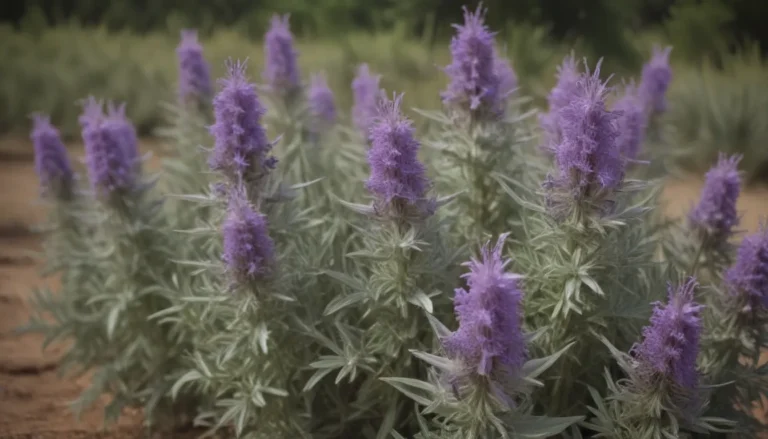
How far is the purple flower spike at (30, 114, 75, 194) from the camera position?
2.47 meters

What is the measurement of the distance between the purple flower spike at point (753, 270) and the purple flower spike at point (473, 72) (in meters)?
0.71

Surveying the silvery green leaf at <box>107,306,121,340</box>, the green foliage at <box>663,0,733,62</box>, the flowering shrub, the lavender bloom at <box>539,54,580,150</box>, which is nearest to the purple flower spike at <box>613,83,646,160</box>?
the flowering shrub

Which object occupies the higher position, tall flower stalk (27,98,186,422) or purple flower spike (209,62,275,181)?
purple flower spike (209,62,275,181)

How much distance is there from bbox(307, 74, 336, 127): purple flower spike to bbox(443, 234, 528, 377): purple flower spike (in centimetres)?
157

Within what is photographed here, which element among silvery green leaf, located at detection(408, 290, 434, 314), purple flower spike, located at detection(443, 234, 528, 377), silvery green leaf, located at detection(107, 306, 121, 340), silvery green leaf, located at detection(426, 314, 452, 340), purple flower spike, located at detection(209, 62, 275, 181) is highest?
purple flower spike, located at detection(209, 62, 275, 181)

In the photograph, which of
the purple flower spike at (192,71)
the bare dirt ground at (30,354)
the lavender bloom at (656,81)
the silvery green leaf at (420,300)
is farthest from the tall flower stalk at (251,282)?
the lavender bloom at (656,81)

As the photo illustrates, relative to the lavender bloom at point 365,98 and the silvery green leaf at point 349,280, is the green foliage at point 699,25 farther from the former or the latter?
the silvery green leaf at point 349,280

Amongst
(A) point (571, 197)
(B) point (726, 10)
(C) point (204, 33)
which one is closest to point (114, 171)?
(A) point (571, 197)

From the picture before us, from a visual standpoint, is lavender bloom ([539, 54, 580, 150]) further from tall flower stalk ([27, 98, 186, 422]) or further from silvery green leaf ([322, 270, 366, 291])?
tall flower stalk ([27, 98, 186, 422])

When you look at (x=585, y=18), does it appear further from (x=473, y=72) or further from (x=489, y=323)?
(x=489, y=323)

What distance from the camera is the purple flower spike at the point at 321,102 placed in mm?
2838

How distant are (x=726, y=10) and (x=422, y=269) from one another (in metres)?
1.95

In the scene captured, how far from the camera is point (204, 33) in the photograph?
5.86 m

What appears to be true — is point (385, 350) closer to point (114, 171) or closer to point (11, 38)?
point (114, 171)
